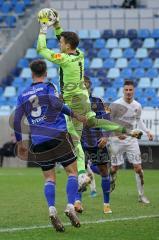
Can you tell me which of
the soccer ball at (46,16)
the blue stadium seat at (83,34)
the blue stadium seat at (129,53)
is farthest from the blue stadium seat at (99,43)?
the soccer ball at (46,16)

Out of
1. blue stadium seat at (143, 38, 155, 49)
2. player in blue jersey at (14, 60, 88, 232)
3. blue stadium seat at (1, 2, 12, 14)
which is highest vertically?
player in blue jersey at (14, 60, 88, 232)

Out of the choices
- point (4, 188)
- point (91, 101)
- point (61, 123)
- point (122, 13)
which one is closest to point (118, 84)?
point (122, 13)

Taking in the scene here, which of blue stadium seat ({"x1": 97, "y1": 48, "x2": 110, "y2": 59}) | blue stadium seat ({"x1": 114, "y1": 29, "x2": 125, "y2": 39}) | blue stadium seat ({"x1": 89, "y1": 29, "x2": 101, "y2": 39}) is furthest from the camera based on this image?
blue stadium seat ({"x1": 89, "y1": 29, "x2": 101, "y2": 39})

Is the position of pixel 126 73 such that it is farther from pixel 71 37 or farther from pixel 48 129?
pixel 48 129

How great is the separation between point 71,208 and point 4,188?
805cm

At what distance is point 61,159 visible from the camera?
10.3 meters

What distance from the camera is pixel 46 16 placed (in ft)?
36.1

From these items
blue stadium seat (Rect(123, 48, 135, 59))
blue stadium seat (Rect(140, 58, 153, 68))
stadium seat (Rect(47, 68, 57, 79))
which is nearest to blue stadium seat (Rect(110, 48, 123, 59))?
blue stadium seat (Rect(123, 48, 135, 59))

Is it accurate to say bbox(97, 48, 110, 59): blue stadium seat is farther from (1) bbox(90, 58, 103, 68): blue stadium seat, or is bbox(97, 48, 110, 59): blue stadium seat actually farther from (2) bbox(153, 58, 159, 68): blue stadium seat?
(2) bbox(153, 58, 159, 68): blue stadium seat

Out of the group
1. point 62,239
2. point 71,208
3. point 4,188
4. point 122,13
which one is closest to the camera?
point 62,239

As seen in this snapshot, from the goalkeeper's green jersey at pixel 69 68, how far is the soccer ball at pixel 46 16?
0.96ft

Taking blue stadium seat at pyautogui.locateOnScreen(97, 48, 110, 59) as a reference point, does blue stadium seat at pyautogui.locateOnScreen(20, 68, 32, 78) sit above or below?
below

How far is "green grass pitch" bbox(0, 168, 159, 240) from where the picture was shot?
31.7 feet

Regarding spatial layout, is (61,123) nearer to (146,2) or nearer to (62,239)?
(62,239)
